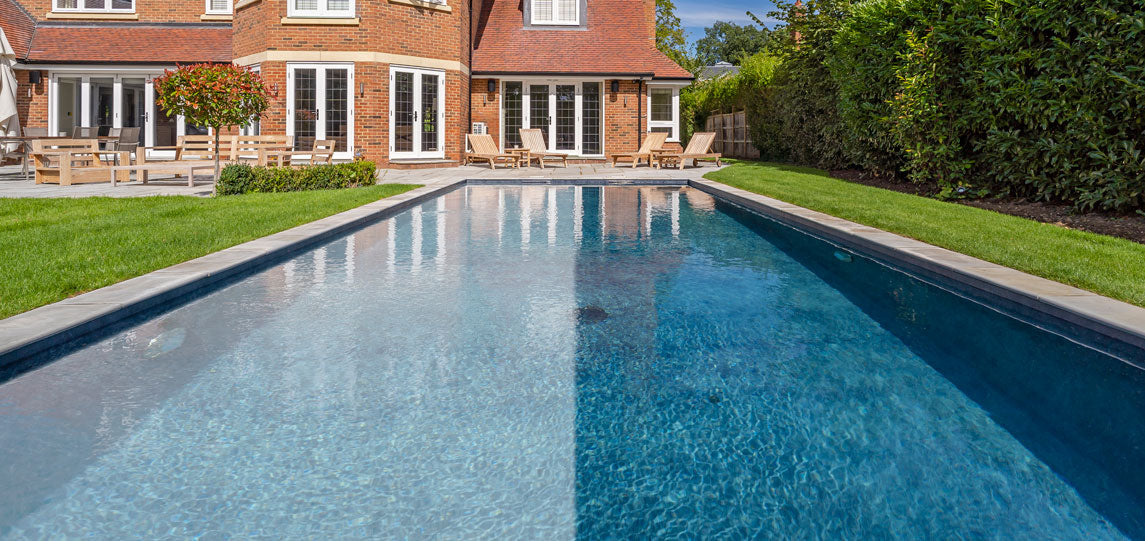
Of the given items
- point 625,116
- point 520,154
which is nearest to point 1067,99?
point 520,154

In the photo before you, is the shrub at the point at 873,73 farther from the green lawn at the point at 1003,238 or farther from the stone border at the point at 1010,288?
the stone border at the point at 1010,288

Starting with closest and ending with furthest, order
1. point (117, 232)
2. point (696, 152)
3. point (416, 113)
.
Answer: point (117, 232), point (416, 113), point (696, 152)

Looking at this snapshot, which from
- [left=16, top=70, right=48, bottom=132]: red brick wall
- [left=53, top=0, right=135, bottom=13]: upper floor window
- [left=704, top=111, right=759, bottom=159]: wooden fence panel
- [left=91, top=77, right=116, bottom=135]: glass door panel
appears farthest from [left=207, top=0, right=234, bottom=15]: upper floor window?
[left=704, top=111, right=759, bottom=159]: wooden fence panel

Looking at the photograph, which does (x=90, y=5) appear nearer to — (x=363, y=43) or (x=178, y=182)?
(x=363, y=43)

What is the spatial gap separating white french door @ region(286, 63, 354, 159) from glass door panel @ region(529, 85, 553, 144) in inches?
236

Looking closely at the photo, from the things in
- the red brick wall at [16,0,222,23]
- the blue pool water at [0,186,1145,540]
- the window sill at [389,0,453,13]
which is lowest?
the blue pool water at [0,186,1145,540]

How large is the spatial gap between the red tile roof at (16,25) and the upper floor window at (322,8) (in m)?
8.24

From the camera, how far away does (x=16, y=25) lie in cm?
2156

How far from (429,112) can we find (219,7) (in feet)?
27.1

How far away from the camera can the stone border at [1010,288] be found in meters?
3.82

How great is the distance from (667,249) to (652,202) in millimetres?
4925

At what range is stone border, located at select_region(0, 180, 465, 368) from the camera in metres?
3.54

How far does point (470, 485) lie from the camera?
250cm

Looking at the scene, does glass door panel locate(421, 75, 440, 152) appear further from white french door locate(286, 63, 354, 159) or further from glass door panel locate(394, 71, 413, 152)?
white french door locate(286, 63, 354, 159)
